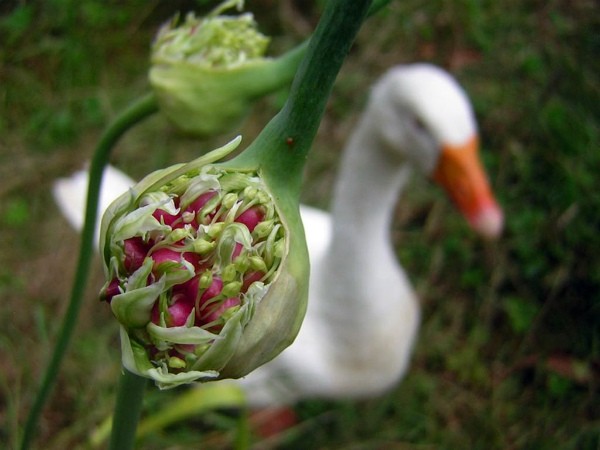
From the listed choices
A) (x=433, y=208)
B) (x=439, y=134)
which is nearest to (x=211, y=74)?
(x=439, y=134)

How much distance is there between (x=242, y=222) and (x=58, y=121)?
119 cm

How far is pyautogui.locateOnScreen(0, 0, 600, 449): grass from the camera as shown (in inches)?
42.9

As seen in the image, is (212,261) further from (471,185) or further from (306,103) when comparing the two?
(471,185)

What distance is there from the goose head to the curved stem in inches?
21.1

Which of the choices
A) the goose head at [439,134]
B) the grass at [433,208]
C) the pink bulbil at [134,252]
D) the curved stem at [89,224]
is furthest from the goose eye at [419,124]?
the pink bulbil at [134,252]

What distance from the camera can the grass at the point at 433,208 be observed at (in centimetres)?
109

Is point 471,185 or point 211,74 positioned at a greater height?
point 211,74

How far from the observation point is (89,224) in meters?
0.31

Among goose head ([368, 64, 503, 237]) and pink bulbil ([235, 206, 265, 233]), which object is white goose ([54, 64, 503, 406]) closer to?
goose head ([368, 64, 503, 237])

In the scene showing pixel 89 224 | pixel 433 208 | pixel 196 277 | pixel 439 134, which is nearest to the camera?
pixel 196 277

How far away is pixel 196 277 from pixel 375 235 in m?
0.71

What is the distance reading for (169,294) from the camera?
7.7 inches

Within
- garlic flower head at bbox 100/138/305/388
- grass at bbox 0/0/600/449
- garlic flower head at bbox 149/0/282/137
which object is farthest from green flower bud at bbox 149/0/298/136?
grass at bbox 0/0/600/449

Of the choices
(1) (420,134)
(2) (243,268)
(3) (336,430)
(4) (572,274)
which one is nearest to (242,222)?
(2) (243,268)
